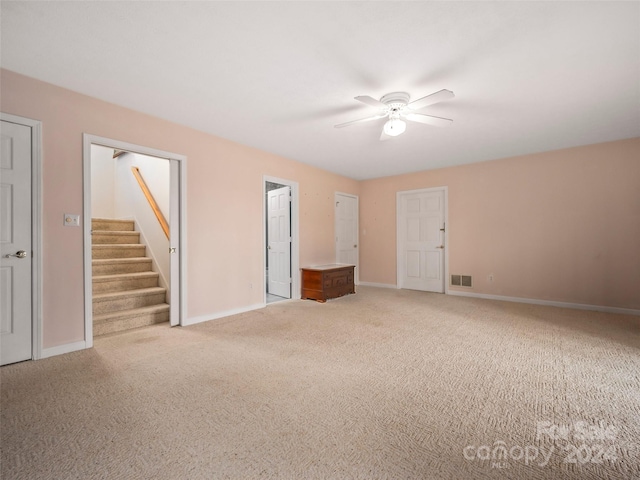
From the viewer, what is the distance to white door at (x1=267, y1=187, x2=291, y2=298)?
553 cm

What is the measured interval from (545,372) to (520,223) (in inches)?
135

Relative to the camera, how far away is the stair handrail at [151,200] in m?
4.31

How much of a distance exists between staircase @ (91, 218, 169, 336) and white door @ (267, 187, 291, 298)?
2.04 metres

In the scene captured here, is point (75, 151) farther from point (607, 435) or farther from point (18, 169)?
point (607, 435)

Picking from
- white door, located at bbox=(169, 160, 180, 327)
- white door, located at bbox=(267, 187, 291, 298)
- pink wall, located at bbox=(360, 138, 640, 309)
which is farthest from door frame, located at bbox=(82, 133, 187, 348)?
pink wall, located at bbox=(360, 138, 640, 309)

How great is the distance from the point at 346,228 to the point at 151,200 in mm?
3896

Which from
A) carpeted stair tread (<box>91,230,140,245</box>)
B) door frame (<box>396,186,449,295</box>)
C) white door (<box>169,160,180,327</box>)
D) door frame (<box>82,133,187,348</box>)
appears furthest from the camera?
door frame (<box>396,186,449,295</box>)

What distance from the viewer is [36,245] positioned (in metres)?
2.71

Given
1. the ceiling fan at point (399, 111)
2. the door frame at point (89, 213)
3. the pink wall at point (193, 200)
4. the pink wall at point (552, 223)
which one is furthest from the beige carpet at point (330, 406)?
the ceiling fan at point (399, 111)

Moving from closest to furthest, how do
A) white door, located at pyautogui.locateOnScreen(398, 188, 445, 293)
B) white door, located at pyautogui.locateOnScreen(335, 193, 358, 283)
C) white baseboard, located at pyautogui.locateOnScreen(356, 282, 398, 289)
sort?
white door, located at pyautogui.locateOnScreen(398, 188, 445, 293)
white door, located at pyautogui.locateOnScreen(335, 193, 358, 283)
white baseboard, located at pyautogui.locateOnScreen(356, 282, 398, 289)

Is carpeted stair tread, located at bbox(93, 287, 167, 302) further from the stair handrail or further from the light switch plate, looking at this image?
the light switch plate

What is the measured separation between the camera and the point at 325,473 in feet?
4.56

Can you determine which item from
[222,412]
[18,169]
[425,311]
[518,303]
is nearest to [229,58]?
[18,169]

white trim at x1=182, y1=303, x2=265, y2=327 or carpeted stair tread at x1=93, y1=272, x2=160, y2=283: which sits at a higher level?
carpeted stair tread at x1=93, y1=272, x2=160, y2=283
